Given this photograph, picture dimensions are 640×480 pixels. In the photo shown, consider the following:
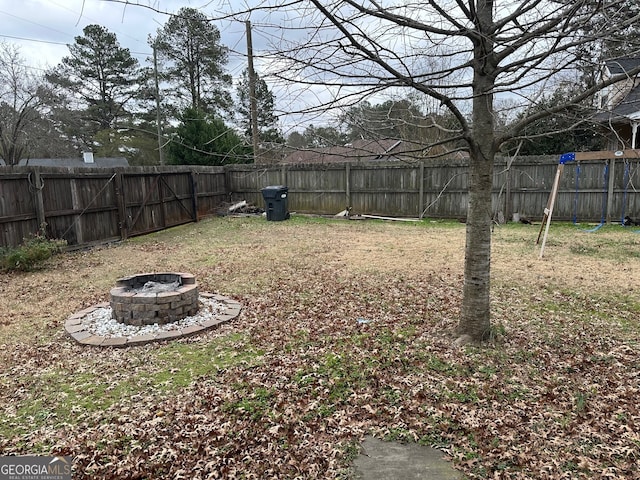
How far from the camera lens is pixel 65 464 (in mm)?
2188

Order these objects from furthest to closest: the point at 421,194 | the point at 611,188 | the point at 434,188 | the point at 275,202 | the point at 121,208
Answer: the point at 275,202 → the point at 421,194 → the point at 434,188 → the point at 611,188 → the point at 121,208

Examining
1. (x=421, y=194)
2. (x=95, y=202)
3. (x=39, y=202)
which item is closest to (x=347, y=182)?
(x=421, y=194)

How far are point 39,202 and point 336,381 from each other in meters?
7.13

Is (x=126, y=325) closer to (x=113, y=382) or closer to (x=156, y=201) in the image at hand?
(x=113, y=382)

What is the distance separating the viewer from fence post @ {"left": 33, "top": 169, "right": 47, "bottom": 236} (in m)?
7.37

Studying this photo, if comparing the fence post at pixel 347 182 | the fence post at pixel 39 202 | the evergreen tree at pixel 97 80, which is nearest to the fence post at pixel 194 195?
the fence post at pixel 347 182

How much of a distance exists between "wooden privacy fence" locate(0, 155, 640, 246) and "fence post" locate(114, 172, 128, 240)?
22 millimetres

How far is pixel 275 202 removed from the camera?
476 inches

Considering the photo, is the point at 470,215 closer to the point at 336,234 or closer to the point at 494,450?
the point at 494,450

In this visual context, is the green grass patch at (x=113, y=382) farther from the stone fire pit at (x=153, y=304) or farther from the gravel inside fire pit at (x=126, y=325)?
the stone fire pit at (x=153, y=304)

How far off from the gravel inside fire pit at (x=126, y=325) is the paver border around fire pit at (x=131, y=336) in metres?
0.05

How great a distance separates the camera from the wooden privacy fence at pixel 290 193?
24.9ft

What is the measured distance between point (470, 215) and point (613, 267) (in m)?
4.15

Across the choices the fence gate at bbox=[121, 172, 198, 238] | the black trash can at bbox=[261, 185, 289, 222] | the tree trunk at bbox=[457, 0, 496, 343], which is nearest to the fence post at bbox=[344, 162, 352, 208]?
the black trash can at bbox=[261, 185, 289, 222]
